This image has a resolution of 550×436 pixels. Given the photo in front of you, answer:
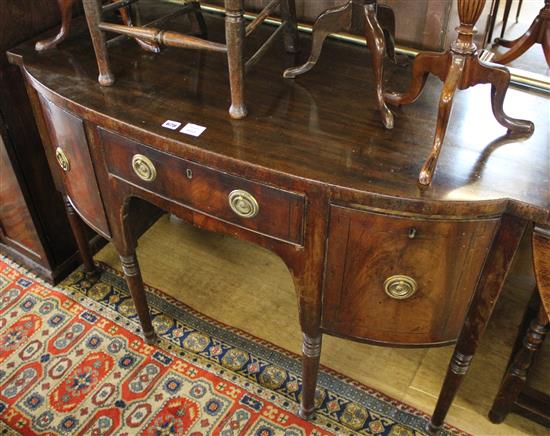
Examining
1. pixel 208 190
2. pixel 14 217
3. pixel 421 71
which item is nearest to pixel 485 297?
pixel 421 71

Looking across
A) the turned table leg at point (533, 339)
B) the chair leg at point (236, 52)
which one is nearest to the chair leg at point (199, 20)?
the chair leg at point (236, 52)

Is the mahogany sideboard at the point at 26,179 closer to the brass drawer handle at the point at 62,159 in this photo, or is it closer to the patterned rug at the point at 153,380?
the patterned rug at the point at 153,380

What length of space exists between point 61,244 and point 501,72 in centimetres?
135

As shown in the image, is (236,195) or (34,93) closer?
(236,195)

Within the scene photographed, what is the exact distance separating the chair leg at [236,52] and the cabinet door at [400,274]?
0.28 meters

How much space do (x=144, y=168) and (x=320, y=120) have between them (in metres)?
0.36

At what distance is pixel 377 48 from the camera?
1.01 metres

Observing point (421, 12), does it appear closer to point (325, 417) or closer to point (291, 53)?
point (291, 53)

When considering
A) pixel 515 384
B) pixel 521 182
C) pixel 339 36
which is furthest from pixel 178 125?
pixel 515 384

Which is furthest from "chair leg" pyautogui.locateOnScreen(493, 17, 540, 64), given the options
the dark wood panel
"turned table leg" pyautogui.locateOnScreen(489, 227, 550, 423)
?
the dark wood panel

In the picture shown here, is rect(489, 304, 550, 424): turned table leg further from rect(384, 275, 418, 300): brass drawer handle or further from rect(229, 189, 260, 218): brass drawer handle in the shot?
rect(229, 189, 260, 218): brass drawer handle

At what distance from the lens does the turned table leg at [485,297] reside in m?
0.91

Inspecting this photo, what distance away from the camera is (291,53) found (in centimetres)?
127

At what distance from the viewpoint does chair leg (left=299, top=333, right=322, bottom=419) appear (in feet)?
3.89
